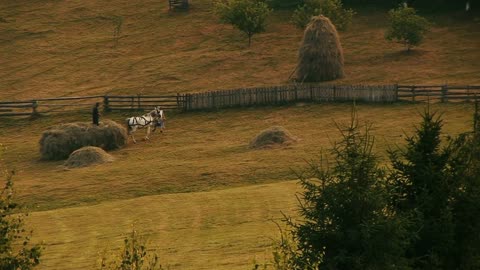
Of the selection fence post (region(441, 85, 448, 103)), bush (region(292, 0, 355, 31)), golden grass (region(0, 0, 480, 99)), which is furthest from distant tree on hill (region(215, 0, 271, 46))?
fence post (region(441, 85, 448, 103))

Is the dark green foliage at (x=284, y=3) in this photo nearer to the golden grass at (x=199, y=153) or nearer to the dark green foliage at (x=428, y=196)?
the golden grass at (x=199, y=153)

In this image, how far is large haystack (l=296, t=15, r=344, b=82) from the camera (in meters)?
59.8

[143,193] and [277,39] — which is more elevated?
[277,39]

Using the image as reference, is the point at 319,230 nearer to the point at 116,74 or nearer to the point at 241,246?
the point at 241,246

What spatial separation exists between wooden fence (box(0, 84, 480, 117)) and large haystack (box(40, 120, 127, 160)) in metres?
8.89

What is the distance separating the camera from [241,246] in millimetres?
28719

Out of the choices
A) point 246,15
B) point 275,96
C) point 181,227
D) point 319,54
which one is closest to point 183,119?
point 275,96

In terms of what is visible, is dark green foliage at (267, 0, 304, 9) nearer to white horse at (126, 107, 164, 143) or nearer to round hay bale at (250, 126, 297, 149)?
white horse at (126, 107, 164, 143)

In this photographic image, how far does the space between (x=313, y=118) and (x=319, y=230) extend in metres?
35.4

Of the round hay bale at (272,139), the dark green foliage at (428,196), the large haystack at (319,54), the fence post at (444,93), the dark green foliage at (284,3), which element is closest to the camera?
the dark green foliage at (428,196)

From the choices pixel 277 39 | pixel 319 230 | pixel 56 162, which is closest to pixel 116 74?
pixel 277 39

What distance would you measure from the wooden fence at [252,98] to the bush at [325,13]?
13.0 m

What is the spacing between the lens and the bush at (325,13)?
2744 inches

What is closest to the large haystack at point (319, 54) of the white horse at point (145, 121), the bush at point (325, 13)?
the bush at point (325, 13)
